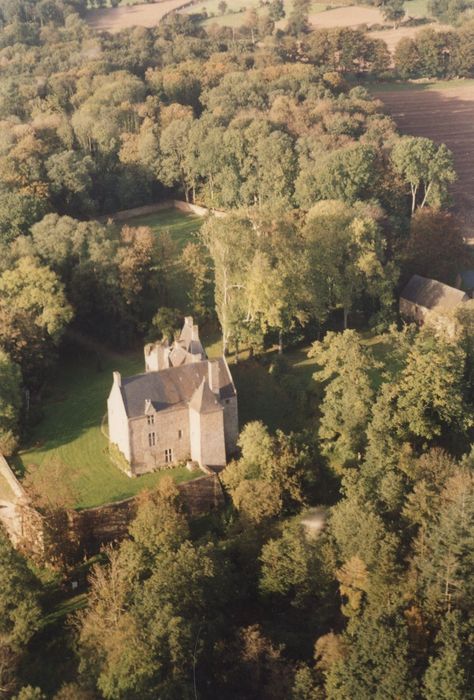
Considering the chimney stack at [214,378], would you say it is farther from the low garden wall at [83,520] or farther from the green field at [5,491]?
the green field at [5,491]

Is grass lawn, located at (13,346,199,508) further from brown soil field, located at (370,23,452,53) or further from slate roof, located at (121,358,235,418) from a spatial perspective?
brown soil field, located at (370,23,452,53)

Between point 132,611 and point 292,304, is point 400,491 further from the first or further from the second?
point 292,304

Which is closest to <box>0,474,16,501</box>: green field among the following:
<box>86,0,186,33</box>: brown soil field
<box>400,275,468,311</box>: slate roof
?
<box>400,275,468,311</box>: slate roof

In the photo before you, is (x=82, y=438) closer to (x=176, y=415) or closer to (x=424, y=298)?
(x=176, y=415)

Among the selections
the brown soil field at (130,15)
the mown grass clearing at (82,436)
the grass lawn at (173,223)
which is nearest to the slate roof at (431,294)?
the mown grass clearing at (82,436)

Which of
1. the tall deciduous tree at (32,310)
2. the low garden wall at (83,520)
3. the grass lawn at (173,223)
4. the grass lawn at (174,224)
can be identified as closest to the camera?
the low garden wall at (83,520)

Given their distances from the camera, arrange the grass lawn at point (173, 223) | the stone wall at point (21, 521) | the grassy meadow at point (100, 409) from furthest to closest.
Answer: the grass lawn at point (173, 223), the grassy meadow at point (100, 409), the stone wall at point (21, 521)

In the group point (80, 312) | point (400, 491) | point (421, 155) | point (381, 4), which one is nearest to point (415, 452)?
point (400, 491)
